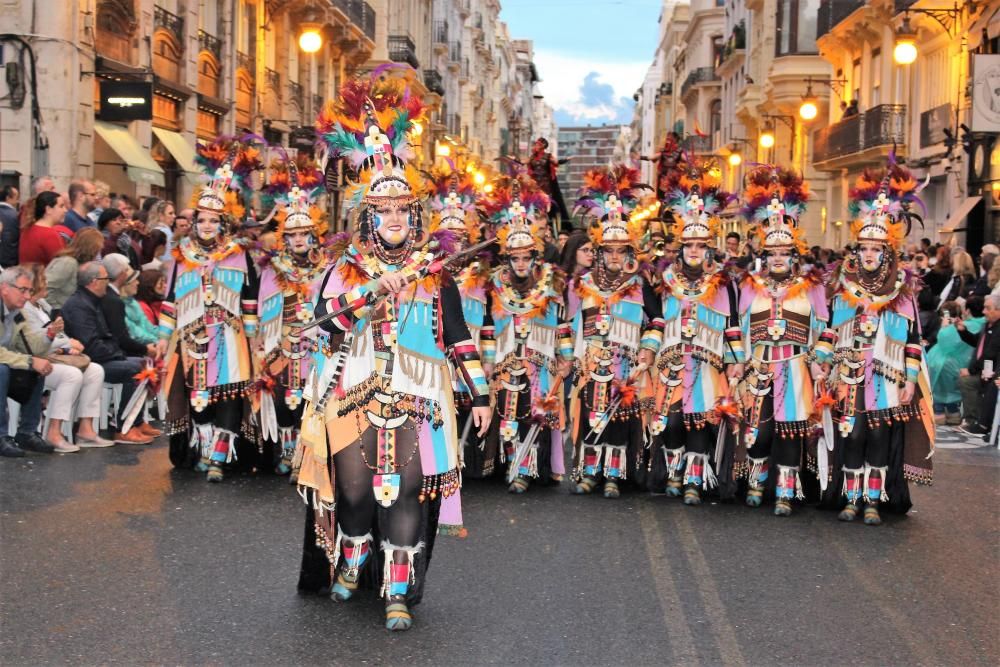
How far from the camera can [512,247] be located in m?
10.5

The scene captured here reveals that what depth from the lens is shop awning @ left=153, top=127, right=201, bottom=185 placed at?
2425cm

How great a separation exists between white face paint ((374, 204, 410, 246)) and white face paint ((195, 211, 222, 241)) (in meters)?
4.13

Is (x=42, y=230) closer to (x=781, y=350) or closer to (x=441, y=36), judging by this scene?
(x=781, y=350)

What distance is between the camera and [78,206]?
13977mm

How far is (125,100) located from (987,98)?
13.5 m

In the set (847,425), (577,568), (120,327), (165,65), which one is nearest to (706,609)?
(577,568)

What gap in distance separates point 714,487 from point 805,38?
3578 centimetres

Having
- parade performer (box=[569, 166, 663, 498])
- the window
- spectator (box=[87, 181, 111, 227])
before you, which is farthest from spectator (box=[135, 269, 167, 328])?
the window

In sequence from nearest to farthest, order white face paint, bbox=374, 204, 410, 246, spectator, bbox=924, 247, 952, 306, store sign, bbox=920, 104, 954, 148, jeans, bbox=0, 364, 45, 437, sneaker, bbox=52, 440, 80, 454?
1. white face paint, bbox=374, 204, 410, 246
2. jeans, bbox=0, 364, 45, 437
3. sneaker, bbox=52, 440, 80, 454
4. spectator, bbox=924, 247, 952, 306
5. store sign, bbox=920, 104, 954, 148

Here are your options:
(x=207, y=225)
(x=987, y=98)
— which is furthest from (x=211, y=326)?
(x=987, y=98)

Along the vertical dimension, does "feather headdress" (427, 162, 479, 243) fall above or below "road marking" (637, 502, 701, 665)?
above

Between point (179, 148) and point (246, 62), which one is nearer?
point (179, 148)

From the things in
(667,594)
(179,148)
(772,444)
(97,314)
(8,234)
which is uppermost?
(179,148)

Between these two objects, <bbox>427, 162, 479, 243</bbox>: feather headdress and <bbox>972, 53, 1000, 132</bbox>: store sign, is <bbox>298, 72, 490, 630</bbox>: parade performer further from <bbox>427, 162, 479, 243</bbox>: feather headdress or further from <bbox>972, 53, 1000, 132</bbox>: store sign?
<bbox>972, 53, 1000, 132</bbox>: store sign
